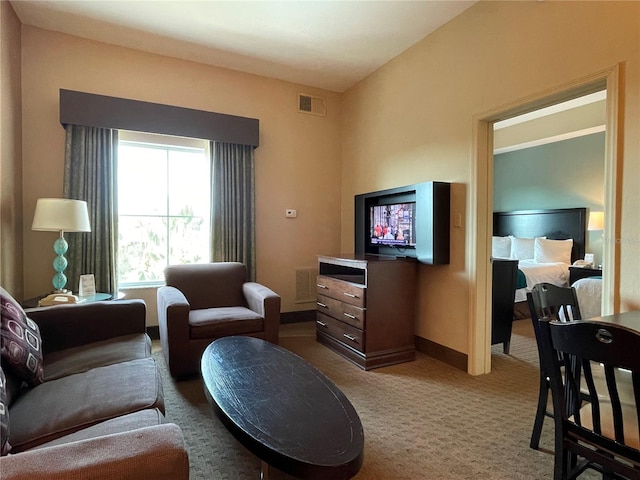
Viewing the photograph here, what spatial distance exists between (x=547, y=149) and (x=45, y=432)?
7.09 metres

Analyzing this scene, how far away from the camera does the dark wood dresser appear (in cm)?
290

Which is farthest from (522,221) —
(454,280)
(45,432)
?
(45,432)

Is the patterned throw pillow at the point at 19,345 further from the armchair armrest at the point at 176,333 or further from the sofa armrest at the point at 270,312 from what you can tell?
the sofa armrest at the point at 270,312

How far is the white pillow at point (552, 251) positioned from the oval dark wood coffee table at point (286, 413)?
5013 millimetres

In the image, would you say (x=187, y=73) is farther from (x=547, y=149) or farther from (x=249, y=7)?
(x=547, y=149)

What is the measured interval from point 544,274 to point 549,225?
147cm

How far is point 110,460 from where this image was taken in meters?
0.80

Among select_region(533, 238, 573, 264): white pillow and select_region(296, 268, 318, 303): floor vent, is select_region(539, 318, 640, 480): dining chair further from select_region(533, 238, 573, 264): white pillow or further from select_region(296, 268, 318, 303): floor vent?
select_region(533, 238, 573, 264): white pillow

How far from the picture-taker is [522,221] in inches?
243

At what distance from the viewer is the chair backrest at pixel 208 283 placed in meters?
3.21

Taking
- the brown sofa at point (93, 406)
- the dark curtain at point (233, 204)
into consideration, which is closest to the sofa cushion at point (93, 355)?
the brown sofa at point (93, 406)

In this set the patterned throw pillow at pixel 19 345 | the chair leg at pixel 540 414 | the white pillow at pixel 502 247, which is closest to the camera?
the patterned throw pillow at pixel 19 345

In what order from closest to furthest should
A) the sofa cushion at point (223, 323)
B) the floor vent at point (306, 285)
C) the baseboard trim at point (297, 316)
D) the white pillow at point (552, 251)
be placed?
1. the sofa cushion at point (223, 323)
2. the baseboard trim at point (297, 316)
3. the floor vent at point (306, 285)
4. the white pillow at point (552, 251)

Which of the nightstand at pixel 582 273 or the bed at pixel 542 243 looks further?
the bed at pixel 542 243
